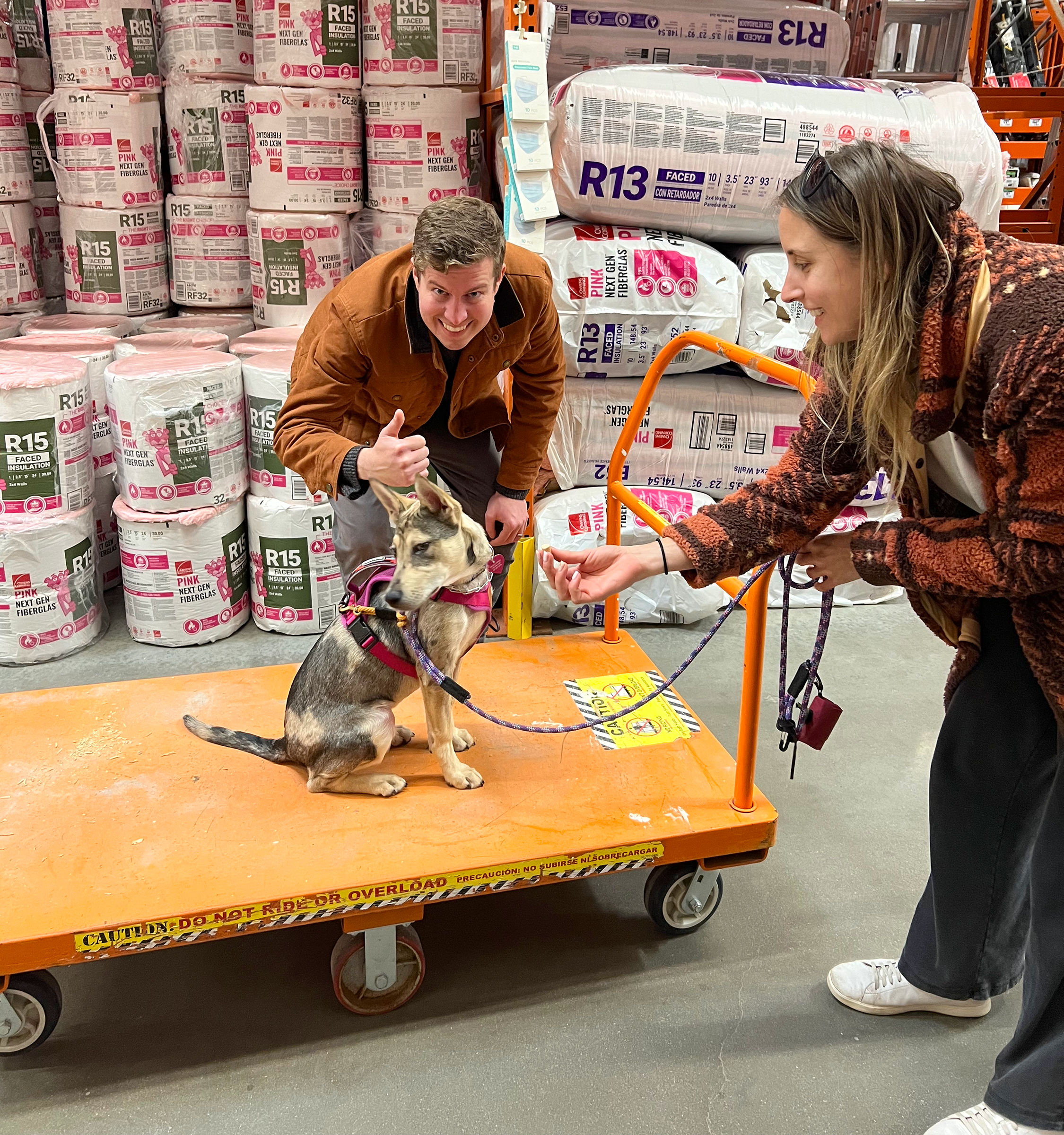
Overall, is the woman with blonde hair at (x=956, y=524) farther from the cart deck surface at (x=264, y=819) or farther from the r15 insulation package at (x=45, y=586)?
the r15 insulation package at (x=45, y=586)

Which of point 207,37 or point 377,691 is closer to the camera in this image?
point 377,691

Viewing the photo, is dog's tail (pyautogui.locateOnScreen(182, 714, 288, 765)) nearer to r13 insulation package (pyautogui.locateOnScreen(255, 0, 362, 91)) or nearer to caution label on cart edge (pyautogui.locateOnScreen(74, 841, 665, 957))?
caution label on cart edge (pyautogui.locateOnScreen(74, 841, 665, 957))

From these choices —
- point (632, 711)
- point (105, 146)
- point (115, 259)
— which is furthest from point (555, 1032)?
point (105, 146)

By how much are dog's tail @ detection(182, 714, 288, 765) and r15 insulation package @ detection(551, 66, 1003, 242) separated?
1984 millimetres

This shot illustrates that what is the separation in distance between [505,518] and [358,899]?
3.17 ft

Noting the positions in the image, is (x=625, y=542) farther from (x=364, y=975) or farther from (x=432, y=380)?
(x=364, y=975)

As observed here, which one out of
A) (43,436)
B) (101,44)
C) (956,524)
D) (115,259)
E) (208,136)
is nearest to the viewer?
(956,524)

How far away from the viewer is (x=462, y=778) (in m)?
2.10

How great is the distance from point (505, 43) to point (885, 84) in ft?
4.76

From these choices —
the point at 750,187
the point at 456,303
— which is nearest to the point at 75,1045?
the point at 456,303

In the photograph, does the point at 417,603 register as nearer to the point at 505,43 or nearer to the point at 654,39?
the point at 505,43

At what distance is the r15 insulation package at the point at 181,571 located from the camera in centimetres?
323

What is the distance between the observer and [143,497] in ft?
10.5

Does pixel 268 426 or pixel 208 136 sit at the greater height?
pixel 208 136
